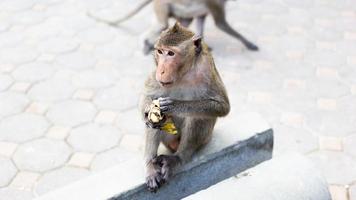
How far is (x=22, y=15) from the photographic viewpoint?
5.46 m

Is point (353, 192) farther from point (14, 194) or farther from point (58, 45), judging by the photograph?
point (58, 45)

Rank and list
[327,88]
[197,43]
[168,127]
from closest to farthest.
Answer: [197,43] → [168,127] → [327,88]

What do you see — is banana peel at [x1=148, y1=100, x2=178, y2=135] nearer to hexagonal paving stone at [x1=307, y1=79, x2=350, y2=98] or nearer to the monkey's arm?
the monkey's arm

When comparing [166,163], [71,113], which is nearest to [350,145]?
[166,163]

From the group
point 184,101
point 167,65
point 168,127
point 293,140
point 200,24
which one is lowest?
point 293,140

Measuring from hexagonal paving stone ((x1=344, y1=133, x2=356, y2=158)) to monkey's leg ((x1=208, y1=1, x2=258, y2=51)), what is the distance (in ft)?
4.95

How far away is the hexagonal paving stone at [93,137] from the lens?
11.8 feet

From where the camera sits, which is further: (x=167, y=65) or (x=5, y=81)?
(x=5, y=81)

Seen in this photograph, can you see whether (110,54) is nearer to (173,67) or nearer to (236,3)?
(236,3)

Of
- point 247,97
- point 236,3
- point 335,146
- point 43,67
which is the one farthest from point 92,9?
point 335,146

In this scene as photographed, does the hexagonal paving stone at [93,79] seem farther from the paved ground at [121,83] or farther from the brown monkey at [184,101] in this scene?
the brown monkey at [184,101]

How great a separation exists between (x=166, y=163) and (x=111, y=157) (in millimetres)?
1084

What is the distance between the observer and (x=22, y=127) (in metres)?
3.80

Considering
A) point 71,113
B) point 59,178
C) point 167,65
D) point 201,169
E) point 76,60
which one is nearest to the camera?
point 167,65
